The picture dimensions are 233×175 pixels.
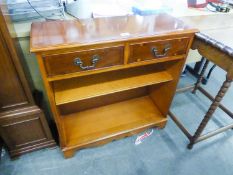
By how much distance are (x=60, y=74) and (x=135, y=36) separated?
1.34 feet

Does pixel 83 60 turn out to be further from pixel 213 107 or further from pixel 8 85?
pixel 213 107

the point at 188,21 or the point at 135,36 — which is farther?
the point at 188,21

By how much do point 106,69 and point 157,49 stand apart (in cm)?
30

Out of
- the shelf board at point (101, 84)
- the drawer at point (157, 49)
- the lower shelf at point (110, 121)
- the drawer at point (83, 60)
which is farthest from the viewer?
the lower shelf at point (110, 121)

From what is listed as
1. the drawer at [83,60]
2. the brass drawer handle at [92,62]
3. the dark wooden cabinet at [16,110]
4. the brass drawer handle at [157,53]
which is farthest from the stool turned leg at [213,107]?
the dark wooden cabinet at [16,110]

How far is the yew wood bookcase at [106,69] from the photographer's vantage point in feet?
2.79

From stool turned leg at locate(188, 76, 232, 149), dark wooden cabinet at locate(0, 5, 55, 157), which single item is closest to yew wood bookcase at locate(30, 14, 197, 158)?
dark wooden cabinet at locate(0, 5, 55, 157)

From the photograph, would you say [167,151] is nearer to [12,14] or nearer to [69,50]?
[69,50]

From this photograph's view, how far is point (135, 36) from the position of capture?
2.94ft

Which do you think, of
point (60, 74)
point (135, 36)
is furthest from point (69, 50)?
point (135, 36)

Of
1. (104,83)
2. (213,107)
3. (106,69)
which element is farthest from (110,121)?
(213,107)

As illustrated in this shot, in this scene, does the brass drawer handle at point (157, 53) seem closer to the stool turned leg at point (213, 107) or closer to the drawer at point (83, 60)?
the drawer at point (83, 60)

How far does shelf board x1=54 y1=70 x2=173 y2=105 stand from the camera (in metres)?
1.05

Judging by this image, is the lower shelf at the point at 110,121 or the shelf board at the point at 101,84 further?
the lower shelf at the point at 110,121
